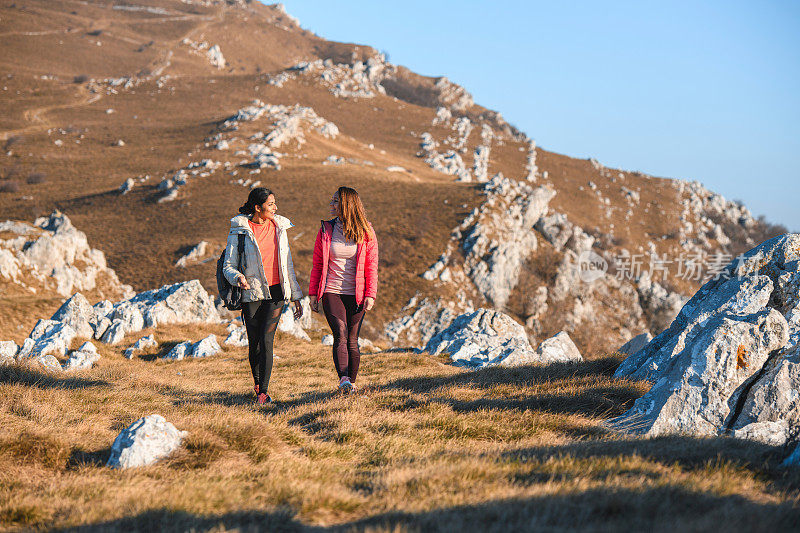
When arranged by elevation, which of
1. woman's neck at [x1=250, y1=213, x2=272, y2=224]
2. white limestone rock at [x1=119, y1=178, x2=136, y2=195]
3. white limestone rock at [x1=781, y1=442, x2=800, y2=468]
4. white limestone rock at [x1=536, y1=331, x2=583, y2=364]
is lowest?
white limestone rock at [x1=536, y1=331, x2=583, y2=364]

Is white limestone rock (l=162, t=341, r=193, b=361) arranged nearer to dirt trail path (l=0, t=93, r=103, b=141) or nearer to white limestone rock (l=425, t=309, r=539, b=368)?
white limestone rock (l=425, t=309, r=539, b=368)

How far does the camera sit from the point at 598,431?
6062 mm

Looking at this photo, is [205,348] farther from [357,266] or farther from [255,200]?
[357,266]

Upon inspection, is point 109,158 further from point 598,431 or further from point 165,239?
point 598,431

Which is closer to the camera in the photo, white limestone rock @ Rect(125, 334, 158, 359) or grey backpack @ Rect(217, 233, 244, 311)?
grey backpack @ Rect(217, 233, 244, 311)

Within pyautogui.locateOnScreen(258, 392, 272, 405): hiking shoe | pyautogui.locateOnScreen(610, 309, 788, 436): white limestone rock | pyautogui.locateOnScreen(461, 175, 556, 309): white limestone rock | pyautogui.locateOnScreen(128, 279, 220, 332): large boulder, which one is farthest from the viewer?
pyautogui.locateOnScreen(461, 175, 556, 309): white limestone rock

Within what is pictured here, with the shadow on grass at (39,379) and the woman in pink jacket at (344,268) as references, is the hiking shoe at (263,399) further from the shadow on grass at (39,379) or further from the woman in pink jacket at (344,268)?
the shadow on grass at (39,379)

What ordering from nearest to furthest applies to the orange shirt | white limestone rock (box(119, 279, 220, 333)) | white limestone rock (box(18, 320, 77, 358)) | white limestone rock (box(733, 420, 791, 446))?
1. white limestone rock (box(733, 420, 791, 446))
2. the orange shirt
3. white limestone rock (box(18, 320, 77, 358))
4. white limestone rock (box(119, 279, 220, 333))

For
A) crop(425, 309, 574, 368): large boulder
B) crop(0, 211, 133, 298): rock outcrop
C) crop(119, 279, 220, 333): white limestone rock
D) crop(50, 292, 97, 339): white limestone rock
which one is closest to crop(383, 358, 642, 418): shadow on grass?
crop(425, 309, 574, 368): large boulder

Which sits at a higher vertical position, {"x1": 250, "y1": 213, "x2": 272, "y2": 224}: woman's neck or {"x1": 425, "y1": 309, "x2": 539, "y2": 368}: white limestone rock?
{"x1": 250, "y1": 213, "x2": 272, "y2": 224}: woman's neck

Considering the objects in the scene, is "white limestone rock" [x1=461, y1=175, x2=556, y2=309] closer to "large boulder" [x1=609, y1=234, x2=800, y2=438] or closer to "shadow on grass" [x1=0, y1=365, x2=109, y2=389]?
"shadow on grass" [x1=0, y1=365, x2=109, y2=389]

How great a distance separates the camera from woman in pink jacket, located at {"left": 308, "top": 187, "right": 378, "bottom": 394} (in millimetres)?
7496

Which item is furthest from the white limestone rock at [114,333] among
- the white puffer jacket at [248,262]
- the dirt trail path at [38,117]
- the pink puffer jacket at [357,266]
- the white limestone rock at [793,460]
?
the dirt trail path at [38,117]

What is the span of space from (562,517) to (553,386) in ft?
16.9
